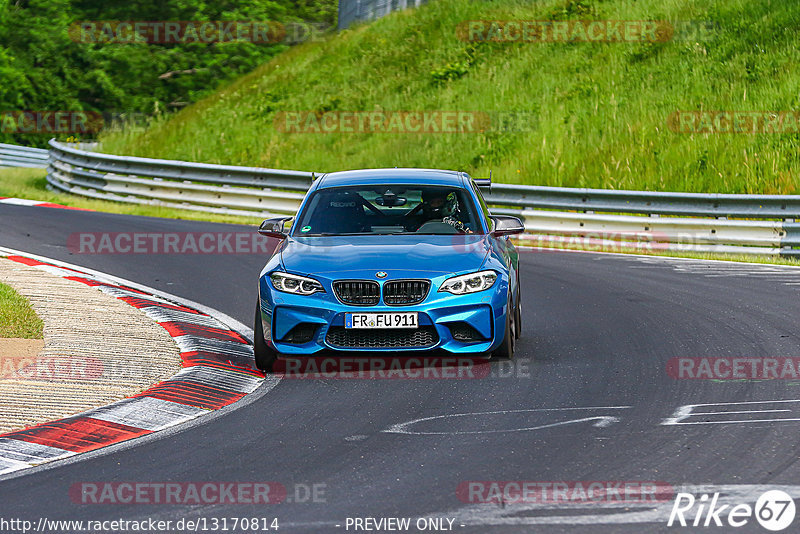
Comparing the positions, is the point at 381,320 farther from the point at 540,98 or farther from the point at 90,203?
the point at 540,98

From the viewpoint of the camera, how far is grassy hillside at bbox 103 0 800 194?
23875 millimetres

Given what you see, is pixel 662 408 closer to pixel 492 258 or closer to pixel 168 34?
pixel 492 258

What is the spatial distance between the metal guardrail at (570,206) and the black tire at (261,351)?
34.7 ft

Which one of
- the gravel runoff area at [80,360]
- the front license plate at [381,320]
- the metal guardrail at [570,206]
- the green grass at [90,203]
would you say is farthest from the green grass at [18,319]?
the green grass at [90,203]

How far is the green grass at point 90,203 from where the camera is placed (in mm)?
23453

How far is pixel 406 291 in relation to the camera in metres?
9.12

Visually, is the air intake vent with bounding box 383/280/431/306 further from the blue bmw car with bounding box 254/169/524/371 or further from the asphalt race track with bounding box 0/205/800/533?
the asphalt race track with bounding box 0/205/800/533

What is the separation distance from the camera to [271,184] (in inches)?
934

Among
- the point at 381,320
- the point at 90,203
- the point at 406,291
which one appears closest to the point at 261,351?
the point at 381,320

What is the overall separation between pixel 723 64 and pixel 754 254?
10.9 metres

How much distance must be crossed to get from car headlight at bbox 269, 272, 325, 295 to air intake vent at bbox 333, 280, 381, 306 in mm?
132

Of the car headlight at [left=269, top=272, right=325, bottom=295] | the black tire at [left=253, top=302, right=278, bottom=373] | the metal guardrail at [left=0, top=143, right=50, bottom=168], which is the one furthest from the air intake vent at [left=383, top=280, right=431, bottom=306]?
the metal guardrail at [left=0, top=143, right=50, bottom=168]

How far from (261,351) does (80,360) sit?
1413mm

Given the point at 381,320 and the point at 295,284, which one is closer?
the point at 381,320
